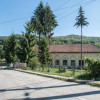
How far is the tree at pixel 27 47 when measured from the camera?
100ft

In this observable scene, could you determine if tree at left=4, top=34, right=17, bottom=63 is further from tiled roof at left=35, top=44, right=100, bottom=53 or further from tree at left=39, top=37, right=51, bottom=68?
tiled roof at left=35, top=44, right=100, bottom=53

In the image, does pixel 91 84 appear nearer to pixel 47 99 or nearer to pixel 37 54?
pixel 47 99

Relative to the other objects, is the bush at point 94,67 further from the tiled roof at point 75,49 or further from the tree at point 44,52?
the tiled roof at point 75,49

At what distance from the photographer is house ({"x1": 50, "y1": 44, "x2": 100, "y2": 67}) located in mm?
41719

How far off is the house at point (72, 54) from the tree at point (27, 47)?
1456cm

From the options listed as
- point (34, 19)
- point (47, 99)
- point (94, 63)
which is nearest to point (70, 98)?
point (47, 99)

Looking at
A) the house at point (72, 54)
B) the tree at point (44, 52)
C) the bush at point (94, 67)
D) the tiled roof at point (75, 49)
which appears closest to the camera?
the bush at point (94, 67)

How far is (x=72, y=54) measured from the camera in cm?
4325

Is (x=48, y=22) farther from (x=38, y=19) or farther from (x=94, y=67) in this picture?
(x=94, y=67)

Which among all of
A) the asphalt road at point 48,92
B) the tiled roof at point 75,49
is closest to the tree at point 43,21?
the tiled roof at point 75,49

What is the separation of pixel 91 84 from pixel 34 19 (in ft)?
119

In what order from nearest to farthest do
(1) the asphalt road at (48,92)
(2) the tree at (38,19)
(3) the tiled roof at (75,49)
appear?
(1) the asphalt road at (48,92)
(3) the tiled roof at (75,49)
(2) the tree at (38,19)

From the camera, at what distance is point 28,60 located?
3098 centimetres

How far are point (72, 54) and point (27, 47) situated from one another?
17.2 metres
